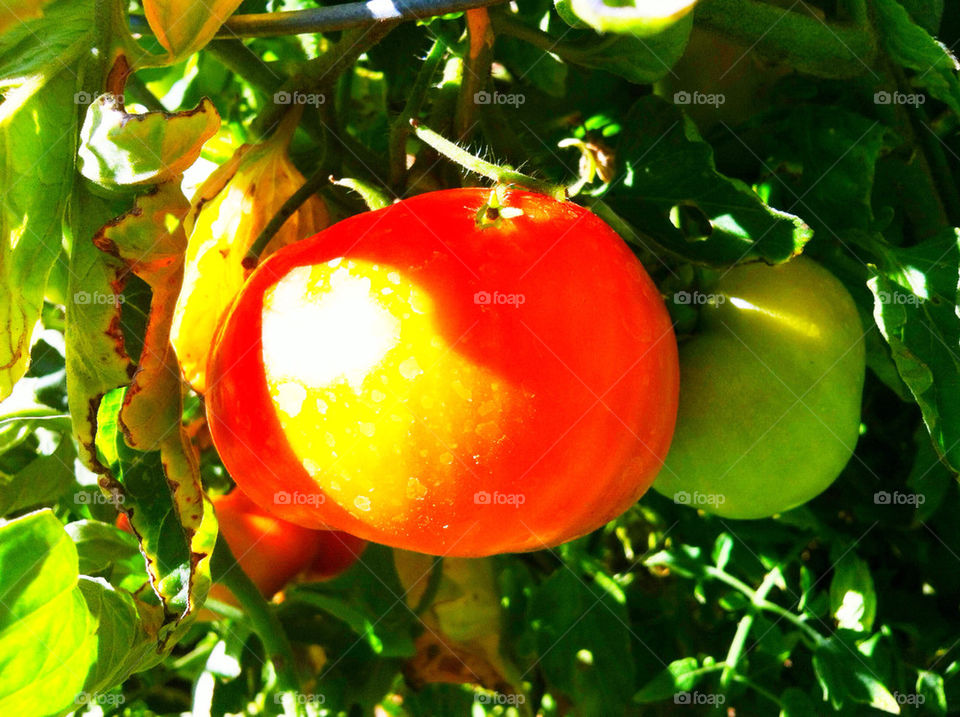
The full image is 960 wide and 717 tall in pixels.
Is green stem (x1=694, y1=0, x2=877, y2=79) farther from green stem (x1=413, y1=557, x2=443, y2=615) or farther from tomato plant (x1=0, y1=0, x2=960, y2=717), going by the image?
green stem (x1=413, y1=557, x2=443, y2=615)

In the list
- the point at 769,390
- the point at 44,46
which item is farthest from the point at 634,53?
the point at 44,46

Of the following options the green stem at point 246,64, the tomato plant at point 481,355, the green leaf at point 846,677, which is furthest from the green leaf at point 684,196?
the green leaf at point 846,677

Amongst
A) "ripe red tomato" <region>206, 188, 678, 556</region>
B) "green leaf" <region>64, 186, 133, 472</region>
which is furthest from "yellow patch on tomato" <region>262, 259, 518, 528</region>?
"green leaf" <region>64, 186, 133, 472</region>

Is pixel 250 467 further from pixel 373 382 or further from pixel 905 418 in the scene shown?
pixel 905 418

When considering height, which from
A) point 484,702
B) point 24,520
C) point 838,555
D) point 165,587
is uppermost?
point 24,520

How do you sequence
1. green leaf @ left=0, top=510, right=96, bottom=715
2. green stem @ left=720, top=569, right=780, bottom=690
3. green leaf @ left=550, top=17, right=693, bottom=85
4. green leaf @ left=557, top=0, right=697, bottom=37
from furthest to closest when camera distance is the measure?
green stem @ left=720, top=569, right=780, bottom=690 < green leaf @ left=550, top=17, right=693, bottom=85 < green leaf @ left=0, top=510, right=96, bottom=715 < green leaf @ left=557, top=0, right=697, bottom=37

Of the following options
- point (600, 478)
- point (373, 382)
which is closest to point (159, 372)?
point (373, 382)
